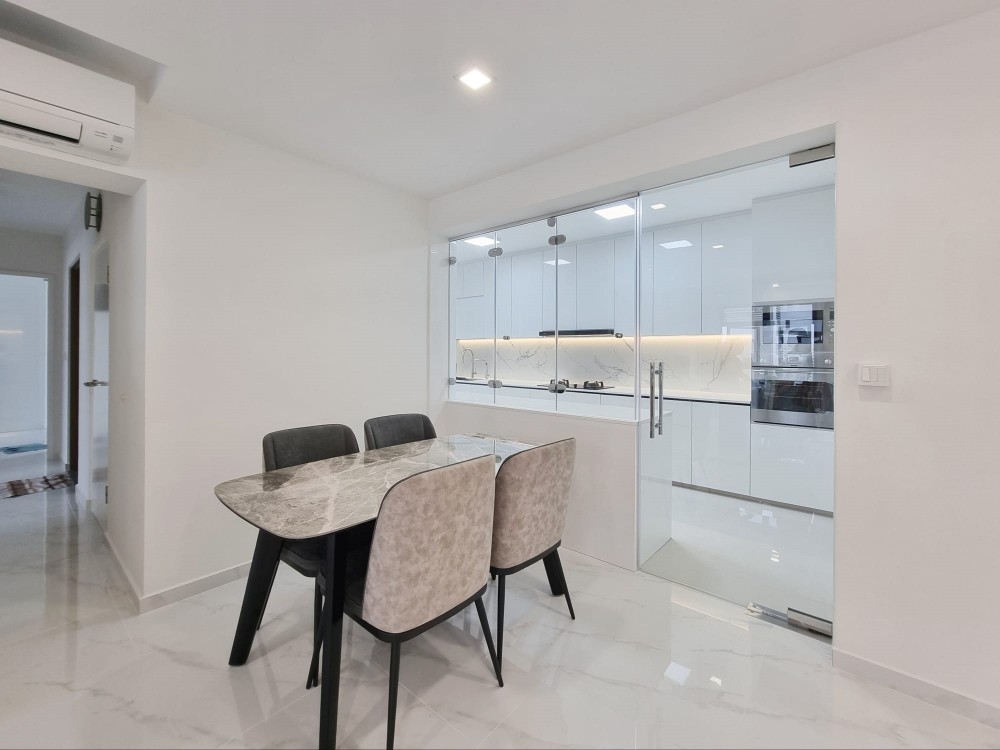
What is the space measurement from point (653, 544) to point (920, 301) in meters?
2.03

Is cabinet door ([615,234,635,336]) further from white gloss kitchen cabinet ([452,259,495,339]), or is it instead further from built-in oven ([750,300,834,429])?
white gloss kitchen cabinet ([452,259,495,339])

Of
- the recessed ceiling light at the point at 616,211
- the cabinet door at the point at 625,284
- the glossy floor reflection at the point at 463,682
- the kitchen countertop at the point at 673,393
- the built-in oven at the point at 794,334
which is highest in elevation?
the recessed ceiling light at the point at 616,211

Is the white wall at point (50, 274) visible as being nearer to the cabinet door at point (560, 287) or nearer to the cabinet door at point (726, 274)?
the cabinet door at point (560, 287)

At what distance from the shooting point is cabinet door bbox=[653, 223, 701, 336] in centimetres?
329

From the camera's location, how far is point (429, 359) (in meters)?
3.91

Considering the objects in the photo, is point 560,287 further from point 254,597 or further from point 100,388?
point 100,388

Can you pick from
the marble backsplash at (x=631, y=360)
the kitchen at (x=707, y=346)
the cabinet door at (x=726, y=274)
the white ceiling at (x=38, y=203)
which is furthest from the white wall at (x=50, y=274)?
the cabinet door at (x=726, y=274)

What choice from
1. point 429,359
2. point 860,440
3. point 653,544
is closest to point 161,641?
point 429,359

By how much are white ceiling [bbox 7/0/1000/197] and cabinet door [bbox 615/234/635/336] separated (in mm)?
691

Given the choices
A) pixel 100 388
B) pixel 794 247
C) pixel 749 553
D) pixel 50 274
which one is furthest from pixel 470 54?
pixel 50 274

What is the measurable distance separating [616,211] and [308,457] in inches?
98.3

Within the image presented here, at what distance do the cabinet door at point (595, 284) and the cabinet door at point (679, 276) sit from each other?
432mm

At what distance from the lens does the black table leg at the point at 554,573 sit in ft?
7.93

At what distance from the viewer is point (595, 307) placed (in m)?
3.12
